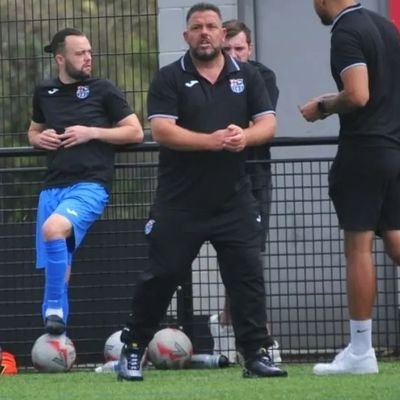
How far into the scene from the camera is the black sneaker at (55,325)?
980 cm

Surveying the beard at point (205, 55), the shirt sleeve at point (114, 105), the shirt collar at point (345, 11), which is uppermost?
the shirt collar at point (345, 11)

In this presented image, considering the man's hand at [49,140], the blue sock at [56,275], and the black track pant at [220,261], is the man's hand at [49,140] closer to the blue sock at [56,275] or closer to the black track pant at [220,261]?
the blue sock at [56,275]

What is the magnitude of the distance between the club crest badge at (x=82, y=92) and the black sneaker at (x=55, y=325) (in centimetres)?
140

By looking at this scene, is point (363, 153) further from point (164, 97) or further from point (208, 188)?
point (164, 97)

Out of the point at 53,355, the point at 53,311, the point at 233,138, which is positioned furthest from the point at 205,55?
the point at 53,355

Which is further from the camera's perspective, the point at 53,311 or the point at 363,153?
the point at 53,311

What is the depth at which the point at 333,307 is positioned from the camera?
10898mm

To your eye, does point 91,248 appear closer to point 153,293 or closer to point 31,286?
point 31,286

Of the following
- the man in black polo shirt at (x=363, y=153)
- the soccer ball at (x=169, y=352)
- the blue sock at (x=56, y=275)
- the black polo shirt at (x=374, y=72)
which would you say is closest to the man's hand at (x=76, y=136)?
the blue sock at (x=56, y=275)

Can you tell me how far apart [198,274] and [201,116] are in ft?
8.18

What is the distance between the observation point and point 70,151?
32.8 feet

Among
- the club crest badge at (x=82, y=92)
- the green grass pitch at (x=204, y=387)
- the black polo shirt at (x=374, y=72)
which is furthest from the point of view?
the club crest badge at (x=82, y=92)

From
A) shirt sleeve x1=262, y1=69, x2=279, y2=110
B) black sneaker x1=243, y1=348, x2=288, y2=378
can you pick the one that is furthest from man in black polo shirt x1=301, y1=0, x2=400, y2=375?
shirt sleeve x1=262, y1=69, x2=279, y2=110

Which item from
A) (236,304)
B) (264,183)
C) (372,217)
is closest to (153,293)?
(236,304)
